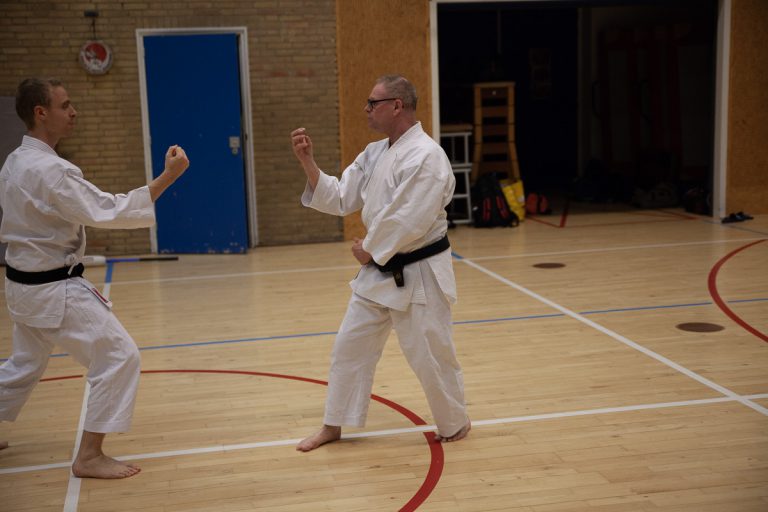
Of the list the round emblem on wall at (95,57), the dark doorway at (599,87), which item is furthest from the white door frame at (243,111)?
the dark doorway at (599,87)

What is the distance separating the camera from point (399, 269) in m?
Answer: 4.16

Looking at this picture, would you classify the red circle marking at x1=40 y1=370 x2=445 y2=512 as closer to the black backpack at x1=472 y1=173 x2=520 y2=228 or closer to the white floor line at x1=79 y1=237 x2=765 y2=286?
the white floor line at x1=79 y1=237 x2=765 y2=286

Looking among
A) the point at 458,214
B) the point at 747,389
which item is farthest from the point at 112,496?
the point at 458,214

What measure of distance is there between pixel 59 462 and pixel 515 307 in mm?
4132

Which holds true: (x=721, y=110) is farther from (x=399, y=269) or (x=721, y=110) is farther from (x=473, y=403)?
(x=399, y=269)

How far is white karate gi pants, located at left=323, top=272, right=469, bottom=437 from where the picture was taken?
417 cm

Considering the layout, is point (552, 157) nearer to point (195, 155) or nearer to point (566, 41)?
point (566, 41)

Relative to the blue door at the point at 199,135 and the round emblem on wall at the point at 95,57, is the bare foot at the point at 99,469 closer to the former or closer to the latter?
the blue door at the point at 199,135

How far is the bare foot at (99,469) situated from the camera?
4016mm

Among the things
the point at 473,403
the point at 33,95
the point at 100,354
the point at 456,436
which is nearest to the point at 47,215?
the point at 33,95

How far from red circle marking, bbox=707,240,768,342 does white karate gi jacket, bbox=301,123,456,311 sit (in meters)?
3.08

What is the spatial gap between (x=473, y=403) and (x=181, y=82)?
22.2 feet

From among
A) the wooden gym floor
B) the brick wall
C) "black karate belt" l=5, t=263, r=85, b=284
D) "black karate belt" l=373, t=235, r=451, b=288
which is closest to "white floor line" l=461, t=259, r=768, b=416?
the wooden gym floor

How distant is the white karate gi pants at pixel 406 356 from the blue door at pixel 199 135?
21.1 feet
